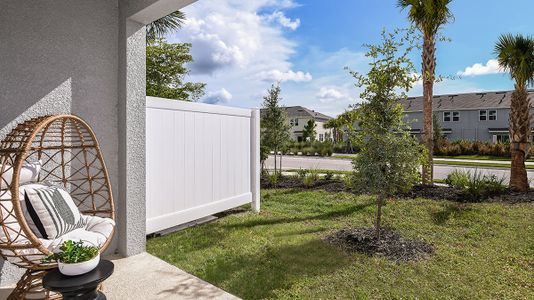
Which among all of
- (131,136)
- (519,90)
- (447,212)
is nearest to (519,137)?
(519,90)

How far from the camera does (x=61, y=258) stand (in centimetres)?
203

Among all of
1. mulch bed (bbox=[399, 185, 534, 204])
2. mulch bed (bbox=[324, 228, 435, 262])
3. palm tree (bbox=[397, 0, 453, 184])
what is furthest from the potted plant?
palm tree (bbox=[397, 0, 453, 184])

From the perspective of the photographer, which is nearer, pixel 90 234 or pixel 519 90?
pixel 90 234

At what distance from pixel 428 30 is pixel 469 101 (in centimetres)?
2594

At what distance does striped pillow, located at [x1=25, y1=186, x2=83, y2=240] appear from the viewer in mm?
2504

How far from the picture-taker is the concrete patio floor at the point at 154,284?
2.66 meters

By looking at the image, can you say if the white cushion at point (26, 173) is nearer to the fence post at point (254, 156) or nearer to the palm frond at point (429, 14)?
the fence post at point (254, 156)

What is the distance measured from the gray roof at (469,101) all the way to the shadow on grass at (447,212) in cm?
2425

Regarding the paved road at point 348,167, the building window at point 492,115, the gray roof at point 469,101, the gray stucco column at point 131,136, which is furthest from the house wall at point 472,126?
the gray stucco column at point 131,136

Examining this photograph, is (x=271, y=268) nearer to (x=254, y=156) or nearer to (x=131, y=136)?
(x=131, y=136)

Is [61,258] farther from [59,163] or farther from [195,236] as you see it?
[195,236]

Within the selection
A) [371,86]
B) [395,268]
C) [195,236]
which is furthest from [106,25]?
[395,268]

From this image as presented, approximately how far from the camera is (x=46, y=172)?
3.11 meters

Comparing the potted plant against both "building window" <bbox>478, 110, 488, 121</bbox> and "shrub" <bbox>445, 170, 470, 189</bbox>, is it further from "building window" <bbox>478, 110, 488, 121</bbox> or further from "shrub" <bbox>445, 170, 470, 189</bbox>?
"building window" <bbox>478, 110, 488, 121</bbox>
